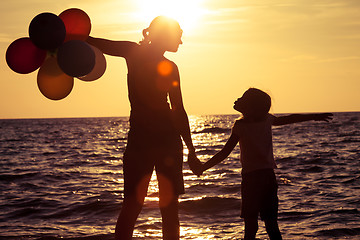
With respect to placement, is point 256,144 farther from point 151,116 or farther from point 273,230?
point 151,116

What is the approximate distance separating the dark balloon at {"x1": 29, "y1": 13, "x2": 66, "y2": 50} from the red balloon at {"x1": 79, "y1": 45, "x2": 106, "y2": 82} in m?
0.45

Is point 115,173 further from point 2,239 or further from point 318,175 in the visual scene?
point 2,239

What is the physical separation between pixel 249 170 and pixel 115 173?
13.7 metres

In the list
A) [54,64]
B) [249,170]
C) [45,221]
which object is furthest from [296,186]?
[54,64]

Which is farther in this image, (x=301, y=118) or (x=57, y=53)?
(x=301, y=118)

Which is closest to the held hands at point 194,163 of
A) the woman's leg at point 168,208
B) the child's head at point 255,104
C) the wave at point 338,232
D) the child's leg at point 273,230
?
the woman's leg at point 168,208

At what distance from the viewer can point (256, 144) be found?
4.72 meters

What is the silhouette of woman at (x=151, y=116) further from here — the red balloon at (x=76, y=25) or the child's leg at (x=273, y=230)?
the child's leg at (x=273, y=230)

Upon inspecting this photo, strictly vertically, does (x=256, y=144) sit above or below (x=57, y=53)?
below

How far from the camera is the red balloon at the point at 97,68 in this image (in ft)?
15.1

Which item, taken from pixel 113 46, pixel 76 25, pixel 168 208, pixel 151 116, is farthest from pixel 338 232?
pixel 76 25

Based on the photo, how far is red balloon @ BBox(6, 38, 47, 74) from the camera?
14.3 ft

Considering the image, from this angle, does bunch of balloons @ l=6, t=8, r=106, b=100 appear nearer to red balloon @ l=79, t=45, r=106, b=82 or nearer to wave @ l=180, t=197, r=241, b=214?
red balloon @ l=79, t=45, r=106, b=82

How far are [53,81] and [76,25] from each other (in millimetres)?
527
